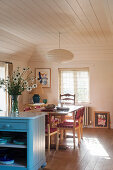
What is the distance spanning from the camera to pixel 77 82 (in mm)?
8781

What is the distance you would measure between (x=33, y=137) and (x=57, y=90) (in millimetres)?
5106

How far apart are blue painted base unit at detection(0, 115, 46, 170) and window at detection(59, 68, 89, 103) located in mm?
4665

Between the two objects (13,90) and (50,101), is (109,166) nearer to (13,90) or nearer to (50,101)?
(13,90)

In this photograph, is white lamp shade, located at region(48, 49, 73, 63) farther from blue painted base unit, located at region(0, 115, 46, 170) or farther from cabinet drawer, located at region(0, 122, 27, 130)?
cabinet drawer, located at region(0, 122, 27, 130)

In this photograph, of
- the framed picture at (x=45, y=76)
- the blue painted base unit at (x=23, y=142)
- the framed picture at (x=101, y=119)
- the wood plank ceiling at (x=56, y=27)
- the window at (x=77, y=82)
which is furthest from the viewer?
the framed picture at (x=45, y=76)

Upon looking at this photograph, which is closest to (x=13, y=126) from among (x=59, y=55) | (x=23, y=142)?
(x=23, y=142)

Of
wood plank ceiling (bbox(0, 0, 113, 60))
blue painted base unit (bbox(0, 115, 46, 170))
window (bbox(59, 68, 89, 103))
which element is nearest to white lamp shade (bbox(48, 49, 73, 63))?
wood plank ceiling (bbox(0, 0, 113, 60))

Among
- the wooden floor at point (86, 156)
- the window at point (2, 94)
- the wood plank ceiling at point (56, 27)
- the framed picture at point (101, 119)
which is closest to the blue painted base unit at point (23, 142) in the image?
the wooden floor at point (86, 156)

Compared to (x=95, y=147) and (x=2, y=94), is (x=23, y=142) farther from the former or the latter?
(x=2, y=94)

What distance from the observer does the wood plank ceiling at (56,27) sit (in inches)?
173

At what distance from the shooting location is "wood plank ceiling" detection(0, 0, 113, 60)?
4395mm

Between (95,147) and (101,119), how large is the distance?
259 cm

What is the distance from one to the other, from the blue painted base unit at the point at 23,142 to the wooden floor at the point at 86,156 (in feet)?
1.71

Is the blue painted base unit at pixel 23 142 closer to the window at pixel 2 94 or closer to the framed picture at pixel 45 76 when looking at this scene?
the window at pixel 2 94
